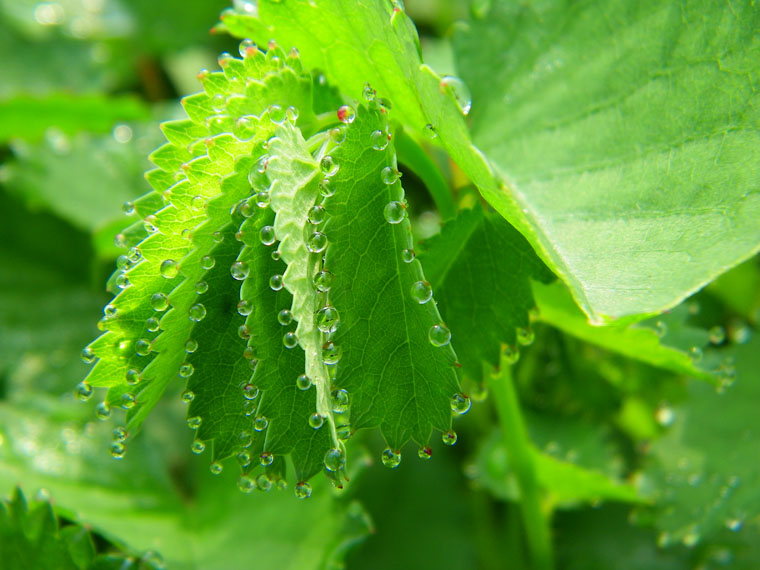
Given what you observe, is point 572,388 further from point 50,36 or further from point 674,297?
point 50,36

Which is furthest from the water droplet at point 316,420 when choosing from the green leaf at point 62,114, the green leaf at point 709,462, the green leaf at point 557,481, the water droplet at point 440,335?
the green leaf at point 62,114

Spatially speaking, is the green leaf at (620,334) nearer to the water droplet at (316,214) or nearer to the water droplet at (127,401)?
the water droplet at (316,214)

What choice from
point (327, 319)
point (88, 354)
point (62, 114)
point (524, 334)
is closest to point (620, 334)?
point (524, 334)

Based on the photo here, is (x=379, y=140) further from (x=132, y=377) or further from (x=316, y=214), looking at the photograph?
(x=132, y=377)

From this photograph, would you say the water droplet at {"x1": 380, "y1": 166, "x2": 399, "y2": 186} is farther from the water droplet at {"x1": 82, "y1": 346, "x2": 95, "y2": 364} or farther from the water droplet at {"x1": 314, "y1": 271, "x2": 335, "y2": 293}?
the water droplet at {"x1": 82, "y1": 346, "x2": 95, "y2": 364}

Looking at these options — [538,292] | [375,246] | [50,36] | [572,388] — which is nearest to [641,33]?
[538,292]

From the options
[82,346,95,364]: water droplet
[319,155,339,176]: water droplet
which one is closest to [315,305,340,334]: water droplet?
[319,155,339,176]: water droplet
